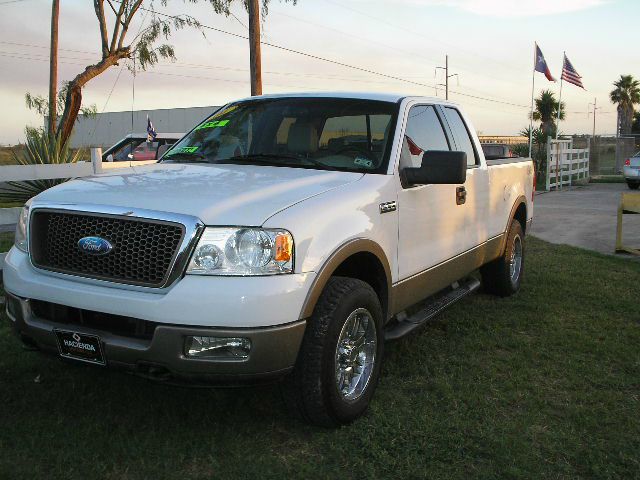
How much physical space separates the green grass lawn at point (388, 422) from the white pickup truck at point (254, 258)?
0.32 metres

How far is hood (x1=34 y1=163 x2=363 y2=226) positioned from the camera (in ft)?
10.3

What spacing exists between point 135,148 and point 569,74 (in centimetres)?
1834

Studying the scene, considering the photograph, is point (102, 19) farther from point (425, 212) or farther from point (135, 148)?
point (425, 212)

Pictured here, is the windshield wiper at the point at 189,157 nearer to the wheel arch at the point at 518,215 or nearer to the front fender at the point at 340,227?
the front fender at the point at 340,227

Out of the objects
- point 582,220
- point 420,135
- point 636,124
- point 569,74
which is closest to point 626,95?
point 636,124

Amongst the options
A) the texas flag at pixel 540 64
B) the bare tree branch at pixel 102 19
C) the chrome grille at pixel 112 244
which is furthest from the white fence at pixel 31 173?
the texas flag at pixel 540 64

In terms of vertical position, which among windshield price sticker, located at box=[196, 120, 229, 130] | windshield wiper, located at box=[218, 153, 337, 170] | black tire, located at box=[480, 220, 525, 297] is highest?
windshield price sticker, located at box=[196, 120, 229, 130]

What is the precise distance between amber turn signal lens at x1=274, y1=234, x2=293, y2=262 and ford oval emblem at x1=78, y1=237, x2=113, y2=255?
0.81 metres

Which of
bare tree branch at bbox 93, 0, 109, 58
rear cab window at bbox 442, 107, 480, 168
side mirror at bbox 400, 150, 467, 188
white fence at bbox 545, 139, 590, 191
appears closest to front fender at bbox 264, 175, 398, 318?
side mirror at bbox 400, 150, 467, 188

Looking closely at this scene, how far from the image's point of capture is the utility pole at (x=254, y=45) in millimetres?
14805

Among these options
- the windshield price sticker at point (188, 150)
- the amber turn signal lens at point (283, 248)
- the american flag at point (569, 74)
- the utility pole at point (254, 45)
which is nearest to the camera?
the amber turn signal lens at point (283, 248)

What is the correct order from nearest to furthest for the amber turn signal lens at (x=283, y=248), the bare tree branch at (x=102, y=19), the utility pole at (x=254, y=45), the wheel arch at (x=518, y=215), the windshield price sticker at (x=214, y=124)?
1. the amber turn signal lens at (x=283, y=248)
2. the windshield price sticker at (x=214, y=124)
3. the wheel arch at (x=518, y=215)
4. the utility pole at (x=254, y=45)
5. the bare tree branch at (x=102, y=19)

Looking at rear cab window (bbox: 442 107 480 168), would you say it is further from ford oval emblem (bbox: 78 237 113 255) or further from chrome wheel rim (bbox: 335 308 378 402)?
ford oval emblem (bbox: 78 237 113 255)

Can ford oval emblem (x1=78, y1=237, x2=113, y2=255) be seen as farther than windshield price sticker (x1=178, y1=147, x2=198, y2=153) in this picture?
No
